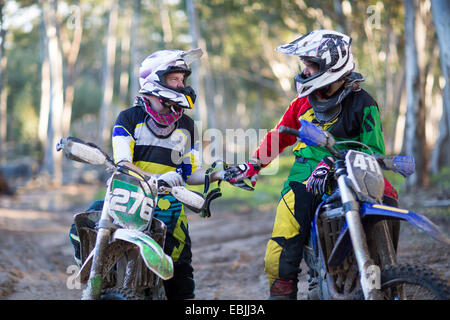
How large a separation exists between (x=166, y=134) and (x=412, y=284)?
88.2 inches

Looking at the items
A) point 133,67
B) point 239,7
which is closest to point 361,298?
point 239,7

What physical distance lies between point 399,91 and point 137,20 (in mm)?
20555

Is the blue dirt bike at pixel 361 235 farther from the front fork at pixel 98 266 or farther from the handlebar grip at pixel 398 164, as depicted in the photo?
the front fork at pixel 98 266

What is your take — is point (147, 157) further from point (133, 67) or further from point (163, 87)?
point (133, 67)

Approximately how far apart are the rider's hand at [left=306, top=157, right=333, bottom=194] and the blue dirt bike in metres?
0.10

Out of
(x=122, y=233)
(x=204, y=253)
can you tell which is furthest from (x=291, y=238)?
(x=204, y=253)

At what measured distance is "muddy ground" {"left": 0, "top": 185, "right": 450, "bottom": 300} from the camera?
20.6ft

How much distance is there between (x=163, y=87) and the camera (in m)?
4.29

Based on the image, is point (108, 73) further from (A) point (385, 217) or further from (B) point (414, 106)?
(A) point (385, 217)

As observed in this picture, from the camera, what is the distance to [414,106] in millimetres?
12789

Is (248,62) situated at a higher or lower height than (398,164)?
higher

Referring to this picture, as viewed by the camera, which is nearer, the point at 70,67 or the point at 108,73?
the point at 70,67

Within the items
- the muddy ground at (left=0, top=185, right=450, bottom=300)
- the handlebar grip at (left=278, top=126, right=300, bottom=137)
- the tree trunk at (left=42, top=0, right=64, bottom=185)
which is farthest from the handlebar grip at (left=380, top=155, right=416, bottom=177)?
the tree trunk at (left=42, top=0, right=64, bottom=185)

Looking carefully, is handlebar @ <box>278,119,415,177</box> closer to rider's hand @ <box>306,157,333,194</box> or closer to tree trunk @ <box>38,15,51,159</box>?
rider's hand @ <box>306,157,333,194</box>
